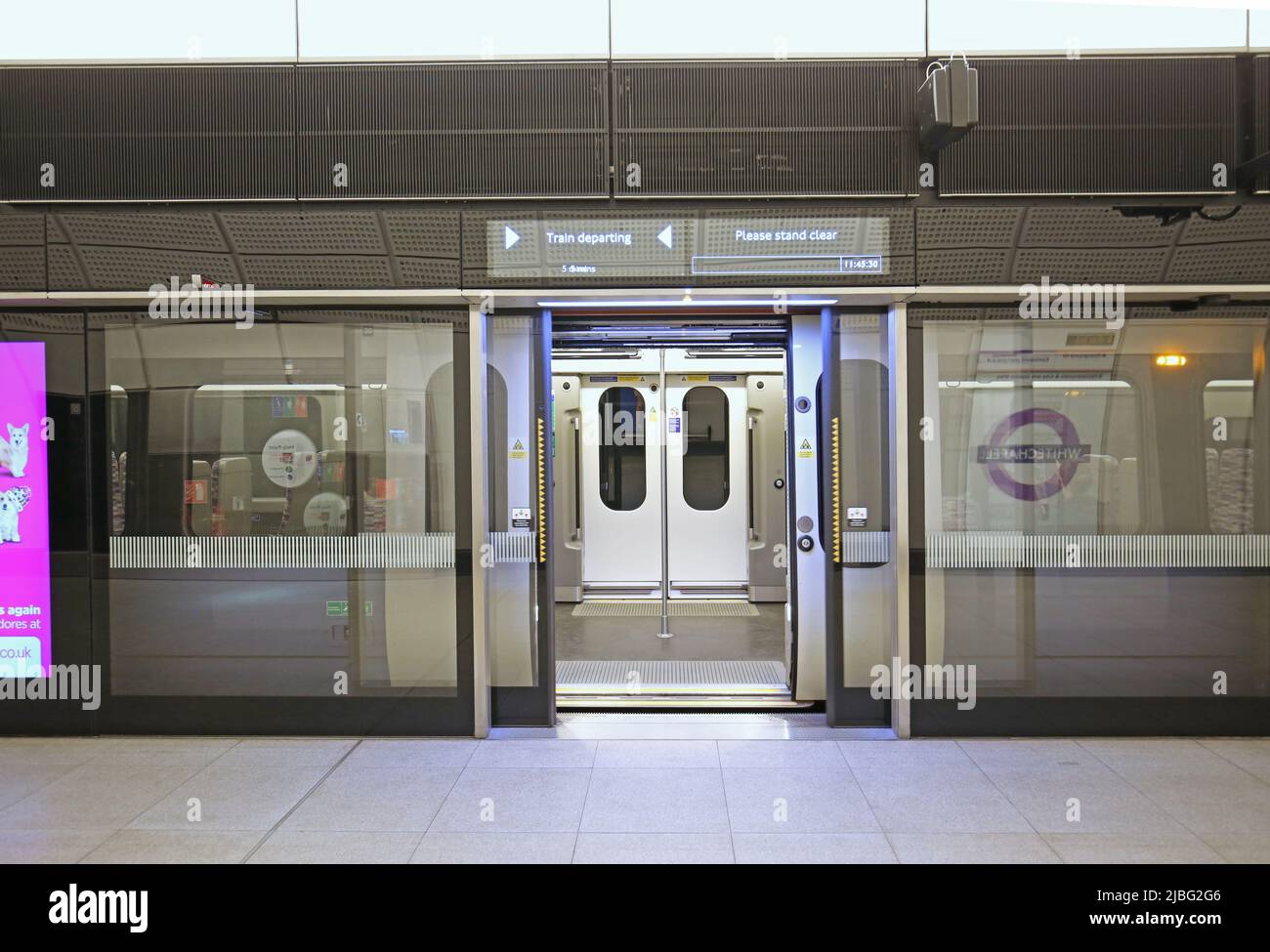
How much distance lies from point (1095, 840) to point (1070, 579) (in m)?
1.58

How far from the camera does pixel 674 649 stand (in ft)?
21.2

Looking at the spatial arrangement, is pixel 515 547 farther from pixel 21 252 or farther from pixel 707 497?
pixel 707 497

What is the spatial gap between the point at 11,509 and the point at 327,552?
5.65 feet

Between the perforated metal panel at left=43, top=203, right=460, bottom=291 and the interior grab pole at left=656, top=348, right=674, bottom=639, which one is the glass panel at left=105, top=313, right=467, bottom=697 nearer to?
the perforated metal panel at left=43, top=203, right=460, bottom=291

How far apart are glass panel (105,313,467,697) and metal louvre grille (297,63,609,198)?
980mm

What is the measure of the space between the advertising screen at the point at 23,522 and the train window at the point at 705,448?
5.46 metres

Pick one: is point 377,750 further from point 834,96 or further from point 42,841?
point 834,96

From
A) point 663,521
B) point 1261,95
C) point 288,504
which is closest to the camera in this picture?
point 1261,95

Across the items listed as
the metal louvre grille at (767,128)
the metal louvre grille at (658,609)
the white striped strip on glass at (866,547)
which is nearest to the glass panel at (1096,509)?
the white striped strip on glass at (866,547)

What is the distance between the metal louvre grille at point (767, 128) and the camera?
15.0 ft

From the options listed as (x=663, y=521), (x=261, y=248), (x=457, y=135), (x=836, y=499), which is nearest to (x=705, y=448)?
(x=663, y=521)

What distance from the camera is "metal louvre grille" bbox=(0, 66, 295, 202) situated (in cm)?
461

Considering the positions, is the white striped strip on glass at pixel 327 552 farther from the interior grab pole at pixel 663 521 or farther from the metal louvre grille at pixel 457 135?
the interior grab pole at pixel 663 521

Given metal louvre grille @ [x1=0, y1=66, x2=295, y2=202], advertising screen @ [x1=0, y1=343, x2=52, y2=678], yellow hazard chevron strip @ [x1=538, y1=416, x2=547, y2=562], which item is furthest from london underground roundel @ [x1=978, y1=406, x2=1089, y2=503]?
advertising screen @ [x1=0, y1=343, x2=52, y2=678]
